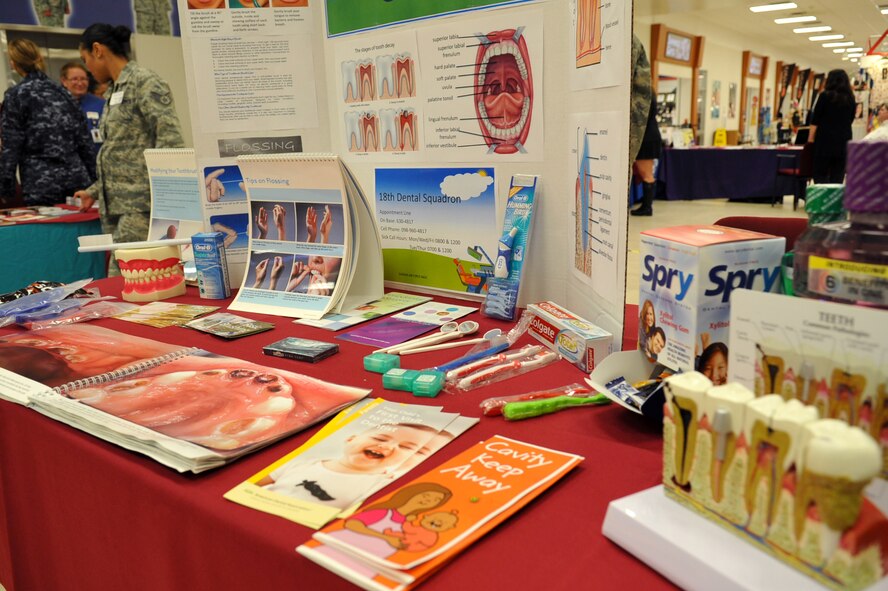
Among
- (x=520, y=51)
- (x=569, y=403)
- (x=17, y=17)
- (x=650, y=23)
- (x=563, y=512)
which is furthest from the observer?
(x=650, y=23)

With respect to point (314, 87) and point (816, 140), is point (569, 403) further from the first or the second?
point (816, 140)

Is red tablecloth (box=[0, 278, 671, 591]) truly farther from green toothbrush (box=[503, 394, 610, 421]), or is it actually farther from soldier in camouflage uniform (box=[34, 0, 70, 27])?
soldier in camouflage uniform (box=[34, 0, 70, 27])

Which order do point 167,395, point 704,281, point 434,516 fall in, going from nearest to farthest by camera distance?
point 434,516, point 704,281, point 167,395

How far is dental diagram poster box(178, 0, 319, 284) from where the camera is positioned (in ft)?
5.77

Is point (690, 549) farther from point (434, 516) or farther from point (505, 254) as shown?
point (505, 254)

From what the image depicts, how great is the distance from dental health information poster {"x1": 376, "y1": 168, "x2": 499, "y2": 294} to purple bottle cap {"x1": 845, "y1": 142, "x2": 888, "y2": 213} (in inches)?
37.8

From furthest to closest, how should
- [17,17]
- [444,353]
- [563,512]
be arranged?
[17,17]
[444,353]
[563,512]

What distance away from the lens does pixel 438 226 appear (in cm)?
163

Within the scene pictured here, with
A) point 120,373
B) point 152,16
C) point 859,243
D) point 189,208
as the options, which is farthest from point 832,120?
point 120,373

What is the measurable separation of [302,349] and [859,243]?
3.05ft

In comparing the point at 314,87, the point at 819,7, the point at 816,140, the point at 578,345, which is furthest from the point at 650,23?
the point at 578,345

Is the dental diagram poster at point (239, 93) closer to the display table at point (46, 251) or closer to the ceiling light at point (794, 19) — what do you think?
the display table at point (46, 251)

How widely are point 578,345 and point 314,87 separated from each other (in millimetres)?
1158

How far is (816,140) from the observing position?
26.8ft
